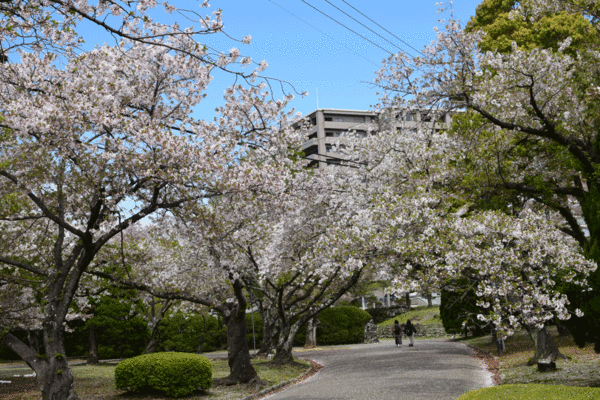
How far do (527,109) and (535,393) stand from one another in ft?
24.0

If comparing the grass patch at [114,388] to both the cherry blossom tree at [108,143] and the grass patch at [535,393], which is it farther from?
the grass patch at [535,393]

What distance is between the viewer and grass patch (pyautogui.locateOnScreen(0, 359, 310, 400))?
41.2 ft

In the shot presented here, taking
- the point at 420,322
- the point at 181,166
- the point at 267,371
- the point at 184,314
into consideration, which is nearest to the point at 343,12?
the point at 181,166

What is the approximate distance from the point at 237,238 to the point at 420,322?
2698 cm

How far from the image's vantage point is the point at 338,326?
1272 inches

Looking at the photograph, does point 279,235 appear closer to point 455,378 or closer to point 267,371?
point 267,371

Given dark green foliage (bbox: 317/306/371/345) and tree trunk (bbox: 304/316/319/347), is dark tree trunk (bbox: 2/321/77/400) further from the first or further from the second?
dark green foliage (bbox: 317/306/371/345)

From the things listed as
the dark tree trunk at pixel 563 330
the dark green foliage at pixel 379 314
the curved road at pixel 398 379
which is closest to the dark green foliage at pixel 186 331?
the curved road at pixel 398 379

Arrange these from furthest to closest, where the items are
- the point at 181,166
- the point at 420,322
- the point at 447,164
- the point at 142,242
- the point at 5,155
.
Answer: the point at 420,322
the point at 142,242
the point at 447,164
the point at 5,155
the point at 181,166

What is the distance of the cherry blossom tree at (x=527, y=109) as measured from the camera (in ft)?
33.5

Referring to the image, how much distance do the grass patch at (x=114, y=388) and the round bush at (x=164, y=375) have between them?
11.1 inches

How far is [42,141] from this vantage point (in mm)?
8188

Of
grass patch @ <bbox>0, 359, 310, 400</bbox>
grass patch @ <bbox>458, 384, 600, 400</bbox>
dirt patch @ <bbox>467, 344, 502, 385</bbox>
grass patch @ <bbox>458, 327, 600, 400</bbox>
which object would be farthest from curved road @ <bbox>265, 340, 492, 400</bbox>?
grass patch @ <bbox>458, 384, 600, 400</bbox>

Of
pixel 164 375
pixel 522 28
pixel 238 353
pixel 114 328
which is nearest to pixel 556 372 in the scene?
pixel 238 353
